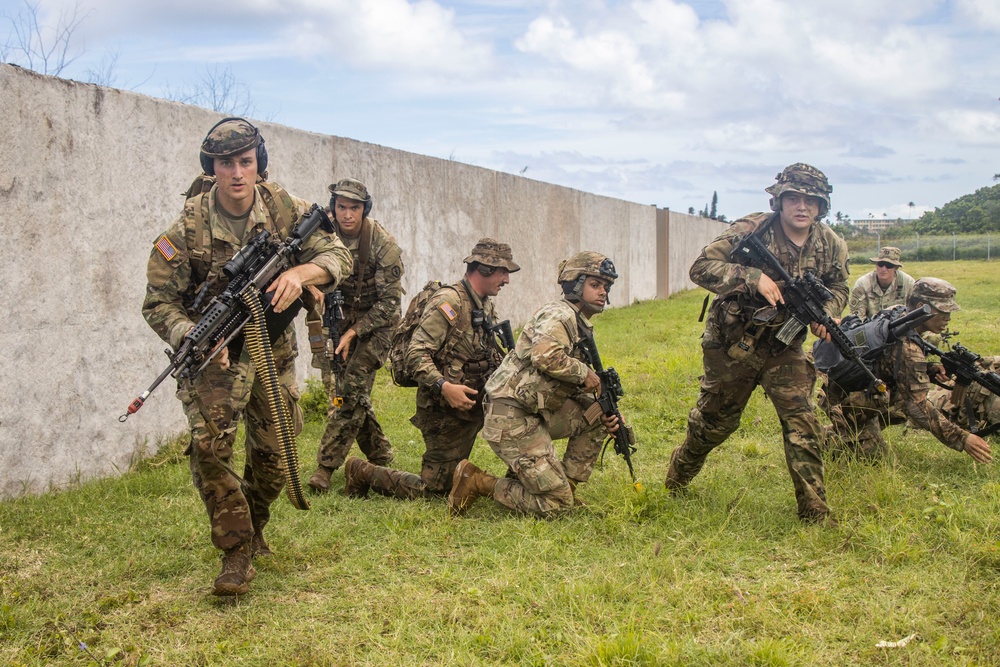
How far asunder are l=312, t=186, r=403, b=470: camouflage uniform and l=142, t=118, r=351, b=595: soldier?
1663 millimetres

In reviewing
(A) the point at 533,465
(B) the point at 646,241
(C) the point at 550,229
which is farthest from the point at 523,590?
(B) the point at 646,241

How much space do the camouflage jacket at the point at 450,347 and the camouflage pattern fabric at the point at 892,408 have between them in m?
2.47

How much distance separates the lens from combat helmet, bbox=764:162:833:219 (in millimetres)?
4977

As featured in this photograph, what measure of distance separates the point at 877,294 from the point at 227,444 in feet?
27.3

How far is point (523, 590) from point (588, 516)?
44.2 inches

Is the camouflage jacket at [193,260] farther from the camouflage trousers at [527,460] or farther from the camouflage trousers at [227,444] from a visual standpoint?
the camouflage trousers at [527,460]

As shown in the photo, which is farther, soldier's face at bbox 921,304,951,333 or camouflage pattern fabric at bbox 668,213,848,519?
soldier's face at bbox 921,304,951,333

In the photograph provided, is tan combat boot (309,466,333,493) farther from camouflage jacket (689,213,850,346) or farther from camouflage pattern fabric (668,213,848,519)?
camouflage jacket (689,213,850,346)

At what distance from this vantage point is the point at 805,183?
4.98 metres

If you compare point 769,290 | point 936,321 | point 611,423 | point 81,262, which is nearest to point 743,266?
point 769,290

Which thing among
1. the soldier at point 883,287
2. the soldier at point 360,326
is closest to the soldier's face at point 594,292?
the soldier at point 360,326

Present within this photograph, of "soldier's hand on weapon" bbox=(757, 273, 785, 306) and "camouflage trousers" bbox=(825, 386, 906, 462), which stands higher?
"soldier's hand on weapon" bbox=(757, 273, 785, 306)

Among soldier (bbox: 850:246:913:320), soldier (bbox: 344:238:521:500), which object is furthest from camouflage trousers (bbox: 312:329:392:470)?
soldier (bbox: 850:246:913:320)

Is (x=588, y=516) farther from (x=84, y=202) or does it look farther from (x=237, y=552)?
(x=84, y=202)
